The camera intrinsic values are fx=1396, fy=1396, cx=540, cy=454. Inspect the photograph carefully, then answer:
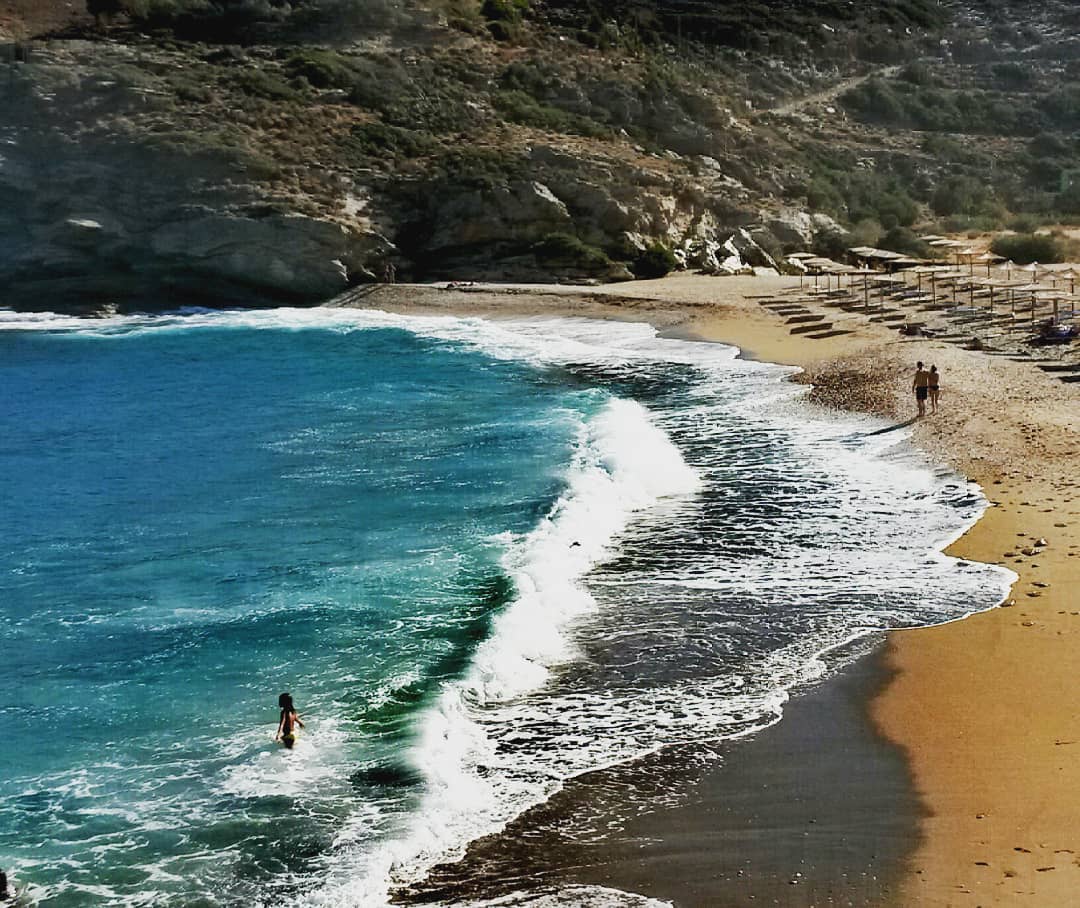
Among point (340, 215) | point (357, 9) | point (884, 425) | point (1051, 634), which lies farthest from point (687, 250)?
point (1051, 634)

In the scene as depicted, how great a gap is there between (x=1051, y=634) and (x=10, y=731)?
12268 mm

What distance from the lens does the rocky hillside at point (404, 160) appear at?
49719 mm

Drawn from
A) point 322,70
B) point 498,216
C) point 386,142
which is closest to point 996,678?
point 498,216

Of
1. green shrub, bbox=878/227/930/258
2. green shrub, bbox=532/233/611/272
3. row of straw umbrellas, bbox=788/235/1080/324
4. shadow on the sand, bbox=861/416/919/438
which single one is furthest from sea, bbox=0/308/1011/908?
green shrub, bbox=878/227/930/258

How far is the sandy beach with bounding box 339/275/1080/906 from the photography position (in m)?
11.7

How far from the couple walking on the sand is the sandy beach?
39cm

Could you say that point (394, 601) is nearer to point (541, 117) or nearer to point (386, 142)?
point (386, 142)

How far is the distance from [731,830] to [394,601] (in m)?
7.67

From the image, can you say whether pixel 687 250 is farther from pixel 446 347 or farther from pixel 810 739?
pixel 810 739

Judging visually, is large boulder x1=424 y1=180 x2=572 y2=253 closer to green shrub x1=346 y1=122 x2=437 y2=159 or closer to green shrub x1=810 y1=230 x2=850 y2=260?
green shrub x1=346 y1=122 x2=437 y2=159

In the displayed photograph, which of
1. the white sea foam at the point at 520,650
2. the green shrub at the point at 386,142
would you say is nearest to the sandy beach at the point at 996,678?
the white sea foam at the point at 520,650

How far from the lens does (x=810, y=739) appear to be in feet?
48.1

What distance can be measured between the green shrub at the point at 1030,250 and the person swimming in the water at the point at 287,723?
140ft

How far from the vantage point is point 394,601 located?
19.2 metres
